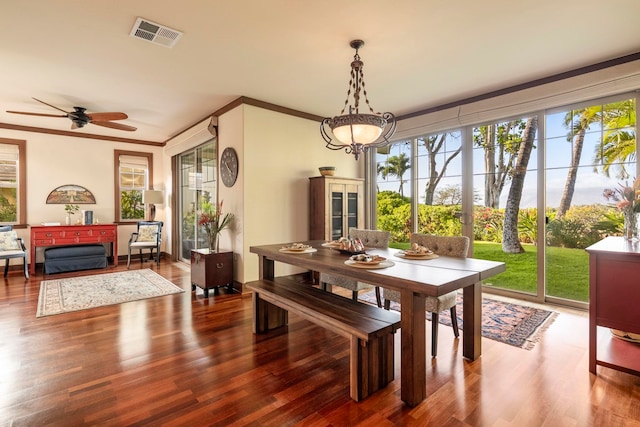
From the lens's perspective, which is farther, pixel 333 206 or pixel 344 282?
pixel 333 206

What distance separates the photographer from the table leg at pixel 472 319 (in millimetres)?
2326

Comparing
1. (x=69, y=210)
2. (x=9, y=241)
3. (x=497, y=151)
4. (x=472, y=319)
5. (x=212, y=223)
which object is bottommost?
(x=472, y=319)

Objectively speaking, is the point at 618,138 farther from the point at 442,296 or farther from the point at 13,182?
the point at 13,182

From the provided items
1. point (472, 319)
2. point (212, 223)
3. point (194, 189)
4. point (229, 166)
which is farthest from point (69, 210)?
point (472, 319)

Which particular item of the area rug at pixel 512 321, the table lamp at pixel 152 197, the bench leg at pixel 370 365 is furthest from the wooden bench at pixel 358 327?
the table lamp at pixel 152 197

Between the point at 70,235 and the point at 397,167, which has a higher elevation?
the point at 397,167

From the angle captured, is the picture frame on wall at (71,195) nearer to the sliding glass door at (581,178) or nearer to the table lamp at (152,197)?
the table lamp at (152,197)

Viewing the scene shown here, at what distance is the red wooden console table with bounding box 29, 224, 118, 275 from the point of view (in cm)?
534

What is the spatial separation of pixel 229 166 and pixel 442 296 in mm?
3265

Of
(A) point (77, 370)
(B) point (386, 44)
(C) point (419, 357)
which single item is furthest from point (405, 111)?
(A) point (77, 370)

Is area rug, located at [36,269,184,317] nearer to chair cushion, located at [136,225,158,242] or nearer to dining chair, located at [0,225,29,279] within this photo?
dining chair, located at [0,225,29,279]

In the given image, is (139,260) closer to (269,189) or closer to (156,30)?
(269,189)

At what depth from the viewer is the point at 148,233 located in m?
6.39

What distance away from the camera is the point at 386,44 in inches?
111
